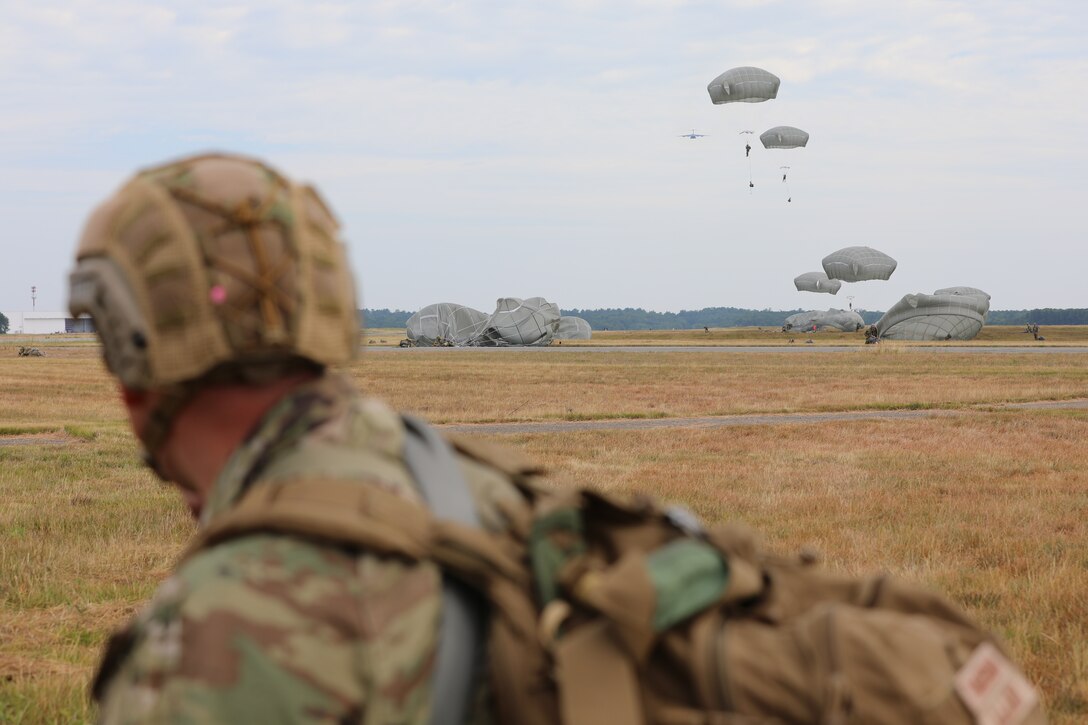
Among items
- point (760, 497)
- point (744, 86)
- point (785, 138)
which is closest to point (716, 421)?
point (760, 497)

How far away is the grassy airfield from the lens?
6.36m

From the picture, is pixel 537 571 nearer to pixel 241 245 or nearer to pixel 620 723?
pixel 620 723

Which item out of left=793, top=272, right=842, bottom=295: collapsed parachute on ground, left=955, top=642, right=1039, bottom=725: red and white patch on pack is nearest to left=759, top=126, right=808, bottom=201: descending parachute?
left=793, top=272, right=842, bottom=295: collapsed parachute on ground

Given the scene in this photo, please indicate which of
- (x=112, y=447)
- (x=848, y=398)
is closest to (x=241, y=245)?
(x=112, y=447)

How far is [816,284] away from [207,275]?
439ft

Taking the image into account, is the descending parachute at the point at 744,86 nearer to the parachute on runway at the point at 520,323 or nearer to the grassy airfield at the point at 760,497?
the parachute on runway at the point at 520,323

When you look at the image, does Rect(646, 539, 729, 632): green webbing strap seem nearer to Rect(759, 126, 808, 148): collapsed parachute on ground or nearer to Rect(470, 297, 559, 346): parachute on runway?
Rect(470, 297, 559, 346): parachute on runway

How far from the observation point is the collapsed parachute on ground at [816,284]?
5091 inches

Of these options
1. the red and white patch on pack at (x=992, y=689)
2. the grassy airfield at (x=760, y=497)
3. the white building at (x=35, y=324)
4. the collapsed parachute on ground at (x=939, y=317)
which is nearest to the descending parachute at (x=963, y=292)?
the collapsed parachute on ground at (x=939, y=317)

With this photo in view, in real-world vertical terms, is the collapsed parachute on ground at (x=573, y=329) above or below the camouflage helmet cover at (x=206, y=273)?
below

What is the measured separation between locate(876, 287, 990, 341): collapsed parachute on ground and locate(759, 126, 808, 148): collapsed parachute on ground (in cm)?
1579

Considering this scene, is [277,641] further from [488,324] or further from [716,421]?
[488,324]

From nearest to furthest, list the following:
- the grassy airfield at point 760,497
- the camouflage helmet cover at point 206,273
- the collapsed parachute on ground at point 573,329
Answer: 1. the camouflage helmet cover at point 206,273
2. the grassy airfield at point 760,497
3. the collapsed parachute on ground at point 573,329

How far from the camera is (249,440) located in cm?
189
